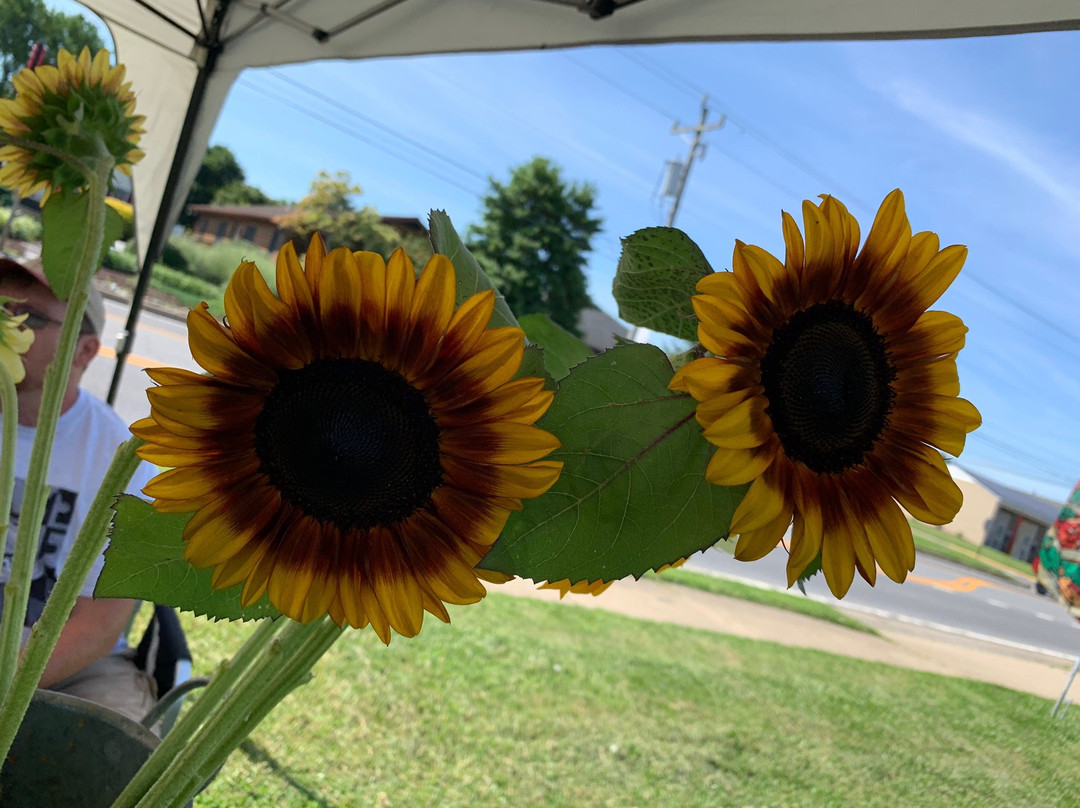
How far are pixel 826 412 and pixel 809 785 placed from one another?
11.0 ft

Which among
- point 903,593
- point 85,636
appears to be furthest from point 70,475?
point 903,593

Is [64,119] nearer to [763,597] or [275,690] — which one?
[275,690]

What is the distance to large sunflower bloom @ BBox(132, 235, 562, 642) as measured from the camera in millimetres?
301

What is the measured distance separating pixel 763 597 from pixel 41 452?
25.1 ft

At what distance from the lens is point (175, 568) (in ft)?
1.19

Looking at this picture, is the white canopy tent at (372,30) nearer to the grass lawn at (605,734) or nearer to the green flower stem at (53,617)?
the green flower stem at (53,617)

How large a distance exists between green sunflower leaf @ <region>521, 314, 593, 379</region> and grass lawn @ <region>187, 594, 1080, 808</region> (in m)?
2.06

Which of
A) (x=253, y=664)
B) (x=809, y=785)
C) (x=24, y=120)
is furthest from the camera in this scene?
(x=809, y=785)

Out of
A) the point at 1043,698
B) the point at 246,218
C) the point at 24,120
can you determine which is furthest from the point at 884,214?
the point at 246,218

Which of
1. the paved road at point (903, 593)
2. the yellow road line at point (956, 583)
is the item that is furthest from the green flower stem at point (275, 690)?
the yellow road line at point (956, 583)

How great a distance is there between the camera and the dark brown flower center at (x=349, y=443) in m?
0.33

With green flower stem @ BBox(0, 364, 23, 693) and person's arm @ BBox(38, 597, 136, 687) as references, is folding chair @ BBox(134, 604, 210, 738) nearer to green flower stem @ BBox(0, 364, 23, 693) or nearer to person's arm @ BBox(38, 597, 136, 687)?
person's arm @ BBox(38, 597, 136, 687)

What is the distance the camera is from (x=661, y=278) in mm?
362

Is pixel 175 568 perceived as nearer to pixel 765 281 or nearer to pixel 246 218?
pixel 765 281
